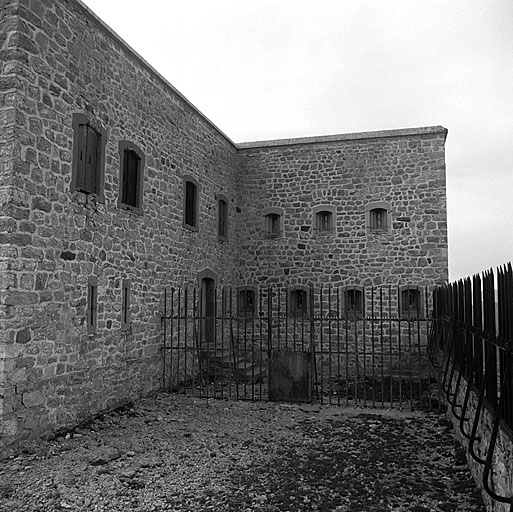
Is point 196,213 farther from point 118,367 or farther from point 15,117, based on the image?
point 15,117

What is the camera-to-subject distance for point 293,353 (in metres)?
9.09

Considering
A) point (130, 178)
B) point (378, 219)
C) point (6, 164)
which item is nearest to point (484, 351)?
point (6, 164)

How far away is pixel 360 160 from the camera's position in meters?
13.6

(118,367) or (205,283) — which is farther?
(205,283)

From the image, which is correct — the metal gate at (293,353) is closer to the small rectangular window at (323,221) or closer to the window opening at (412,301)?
the window opening at (412,301)

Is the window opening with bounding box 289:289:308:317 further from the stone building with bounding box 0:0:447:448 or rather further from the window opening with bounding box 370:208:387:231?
the window opening with bounding box 370:208:387:231

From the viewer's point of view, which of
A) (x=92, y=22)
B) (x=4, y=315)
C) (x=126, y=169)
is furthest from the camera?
(x=126, y=169)

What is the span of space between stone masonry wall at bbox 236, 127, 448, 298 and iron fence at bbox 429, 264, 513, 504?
241 inches

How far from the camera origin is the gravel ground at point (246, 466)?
4.65m

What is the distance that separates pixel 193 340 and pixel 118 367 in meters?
2.64

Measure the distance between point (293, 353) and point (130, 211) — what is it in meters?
3.96

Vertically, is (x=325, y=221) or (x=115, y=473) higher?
(x=325, y=221)

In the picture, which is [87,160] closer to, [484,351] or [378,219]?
[484,351]

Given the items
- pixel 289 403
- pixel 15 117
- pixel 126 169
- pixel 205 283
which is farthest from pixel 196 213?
pixel 15 117
